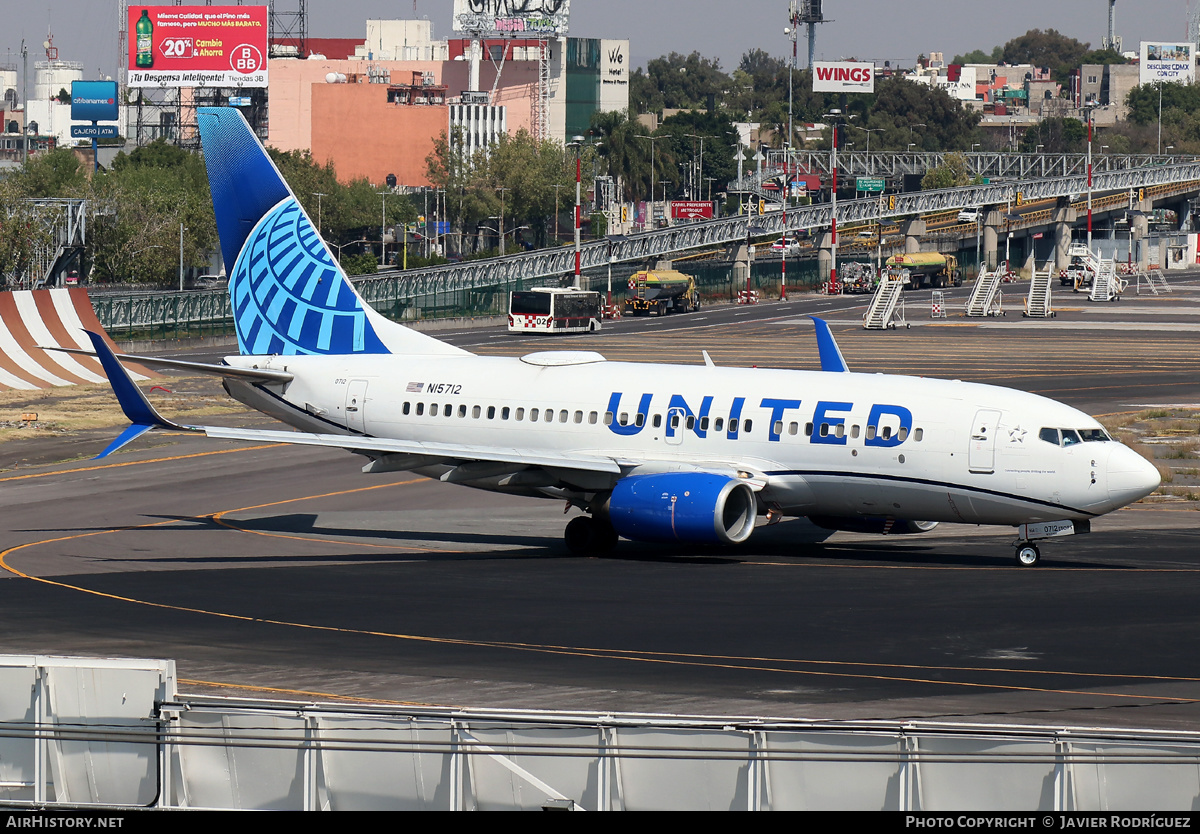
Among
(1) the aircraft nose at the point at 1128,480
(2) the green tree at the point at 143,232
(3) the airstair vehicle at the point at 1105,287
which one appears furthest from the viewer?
(2) the green tree at the point at 143,232

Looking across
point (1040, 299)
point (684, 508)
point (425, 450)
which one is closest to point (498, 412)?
point (425, 450)

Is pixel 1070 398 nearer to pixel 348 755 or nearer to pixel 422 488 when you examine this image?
pixel 422 488

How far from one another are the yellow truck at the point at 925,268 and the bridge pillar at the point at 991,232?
26382 millimetres

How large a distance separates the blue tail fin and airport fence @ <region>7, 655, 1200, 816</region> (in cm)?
2805

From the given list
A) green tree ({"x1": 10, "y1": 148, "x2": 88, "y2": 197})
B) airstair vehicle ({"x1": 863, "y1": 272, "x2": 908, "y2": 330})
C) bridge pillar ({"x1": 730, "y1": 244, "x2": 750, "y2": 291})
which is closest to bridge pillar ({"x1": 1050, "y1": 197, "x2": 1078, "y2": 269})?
bridge pillar ({"x1": 730, "y1": 244, "x2": 750, "y2": 291})

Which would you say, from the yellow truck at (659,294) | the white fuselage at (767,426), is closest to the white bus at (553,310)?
the yellow truck at (659,294)

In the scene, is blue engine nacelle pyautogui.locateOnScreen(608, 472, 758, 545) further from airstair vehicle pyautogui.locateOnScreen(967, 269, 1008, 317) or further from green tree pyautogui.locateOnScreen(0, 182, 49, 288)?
green tree pyautogui.locateOnScreen(0, 182, 49, 288)

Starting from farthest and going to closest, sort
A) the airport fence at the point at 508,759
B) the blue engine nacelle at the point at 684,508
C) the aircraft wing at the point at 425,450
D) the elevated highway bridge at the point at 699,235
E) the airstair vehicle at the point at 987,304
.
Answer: the elevated highway bridge at the point at 699,235
the airstair vehicle at the point at 987,304
the aircraft wing at the point at 425,450
the blue engine nacelle at the point at 684,508
the airport fence at the point at 508,759

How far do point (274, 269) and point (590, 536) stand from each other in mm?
13374

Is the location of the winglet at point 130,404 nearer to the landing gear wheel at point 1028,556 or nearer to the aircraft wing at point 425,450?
the aircraft wing at point 425,450

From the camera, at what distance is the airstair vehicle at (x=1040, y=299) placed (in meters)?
129

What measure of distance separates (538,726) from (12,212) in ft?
451

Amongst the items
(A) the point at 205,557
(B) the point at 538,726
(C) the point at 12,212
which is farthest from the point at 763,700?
(C) the point at 12,212

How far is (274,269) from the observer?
45.9 m
